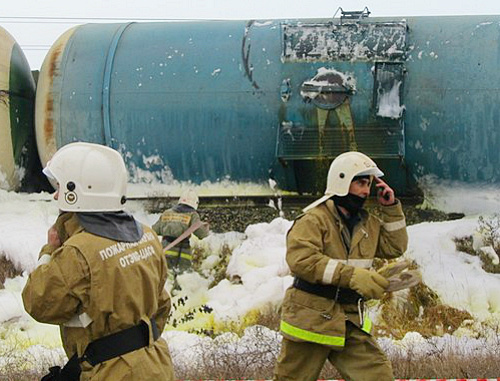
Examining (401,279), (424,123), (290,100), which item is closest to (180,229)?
(290,100)

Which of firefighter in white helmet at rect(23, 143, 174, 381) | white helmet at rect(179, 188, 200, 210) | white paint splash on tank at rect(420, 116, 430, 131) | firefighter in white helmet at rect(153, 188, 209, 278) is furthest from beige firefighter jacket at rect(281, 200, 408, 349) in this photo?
white paint splash on tank at rect(420, 116, 430, 131)

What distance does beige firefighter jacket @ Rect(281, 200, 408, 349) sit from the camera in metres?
3.28

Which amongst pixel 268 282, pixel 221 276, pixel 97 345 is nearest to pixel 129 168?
pixel 221 276

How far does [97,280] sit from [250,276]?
3.68 metres

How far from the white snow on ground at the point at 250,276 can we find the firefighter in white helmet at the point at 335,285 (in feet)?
3.94

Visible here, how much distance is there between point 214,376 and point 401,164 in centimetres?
323

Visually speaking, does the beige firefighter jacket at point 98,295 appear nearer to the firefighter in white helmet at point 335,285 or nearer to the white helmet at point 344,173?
the firefighter in white helmet at point 335,285

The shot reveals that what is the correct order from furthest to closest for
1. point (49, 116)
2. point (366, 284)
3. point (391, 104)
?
point (49, 116), point (391, 104), point (366, 284)

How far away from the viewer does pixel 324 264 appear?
10.7 feet

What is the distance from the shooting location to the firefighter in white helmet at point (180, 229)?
248 inches

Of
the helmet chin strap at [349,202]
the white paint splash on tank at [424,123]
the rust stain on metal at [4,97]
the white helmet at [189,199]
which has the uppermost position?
the helmet chin strap at [349,202]

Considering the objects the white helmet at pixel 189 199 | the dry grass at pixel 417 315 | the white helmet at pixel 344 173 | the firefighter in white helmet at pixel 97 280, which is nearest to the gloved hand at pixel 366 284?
the white helmet at pixel 344 173

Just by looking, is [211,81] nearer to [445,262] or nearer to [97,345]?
[445,262]

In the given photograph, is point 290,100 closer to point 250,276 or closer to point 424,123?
point 424,123
